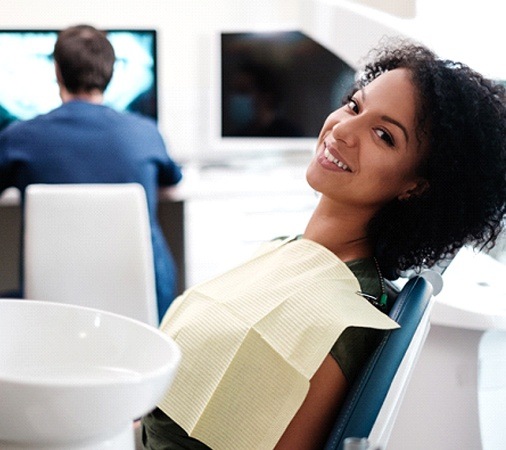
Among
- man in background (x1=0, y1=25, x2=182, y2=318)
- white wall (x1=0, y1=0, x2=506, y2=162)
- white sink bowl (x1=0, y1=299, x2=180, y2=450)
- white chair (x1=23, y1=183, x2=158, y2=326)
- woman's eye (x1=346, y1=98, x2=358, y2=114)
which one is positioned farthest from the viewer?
white wall (x1=0, y1=0, x2=506, y2=162)

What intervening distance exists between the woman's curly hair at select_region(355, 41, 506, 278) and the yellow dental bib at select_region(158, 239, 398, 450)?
0.34 ft

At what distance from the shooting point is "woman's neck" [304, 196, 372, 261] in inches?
52.2

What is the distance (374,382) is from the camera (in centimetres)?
109

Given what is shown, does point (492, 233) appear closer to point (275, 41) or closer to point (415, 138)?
point (415, 138)

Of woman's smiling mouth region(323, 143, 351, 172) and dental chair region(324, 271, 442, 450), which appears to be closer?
dental chair region(324, 271, 442, 450)

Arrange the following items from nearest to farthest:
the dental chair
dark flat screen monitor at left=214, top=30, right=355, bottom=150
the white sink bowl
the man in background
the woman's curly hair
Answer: the white sink bowl → the dental chair → the woman's curly hair → the man in background → dark flat screen monitor at left=214, top=30, right=355, bottom=150

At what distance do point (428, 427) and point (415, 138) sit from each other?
80 cm

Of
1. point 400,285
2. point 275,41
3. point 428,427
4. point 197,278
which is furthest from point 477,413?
point 275,41

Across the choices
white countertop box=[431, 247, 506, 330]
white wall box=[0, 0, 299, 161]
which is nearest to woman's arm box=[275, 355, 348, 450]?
white countertop box=[431, 247, 506, 330]

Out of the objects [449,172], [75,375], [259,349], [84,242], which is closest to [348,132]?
[449,172]

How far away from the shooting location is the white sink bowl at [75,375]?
2.16 ft

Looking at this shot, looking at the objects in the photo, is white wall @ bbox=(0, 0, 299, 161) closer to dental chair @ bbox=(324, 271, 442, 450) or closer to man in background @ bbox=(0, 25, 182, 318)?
man in background @ bbox=(0, 25, 182, 318)

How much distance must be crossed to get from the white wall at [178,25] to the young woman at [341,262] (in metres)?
2.39

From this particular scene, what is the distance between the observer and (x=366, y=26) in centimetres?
192
